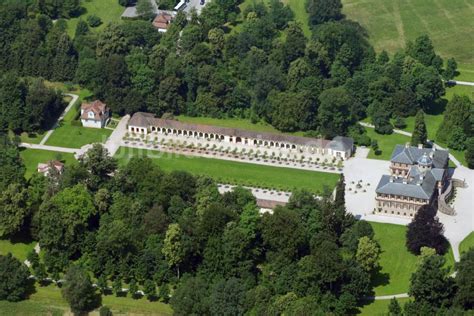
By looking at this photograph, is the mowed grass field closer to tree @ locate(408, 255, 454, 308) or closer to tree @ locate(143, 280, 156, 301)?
Result: tree @ locate(408, 255, 454, 308)

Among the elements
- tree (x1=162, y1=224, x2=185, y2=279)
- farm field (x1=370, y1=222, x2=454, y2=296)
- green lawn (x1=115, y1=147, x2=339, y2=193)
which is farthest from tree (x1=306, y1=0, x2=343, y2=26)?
tree (x1=162, y1=224, x2=185, y2=279)

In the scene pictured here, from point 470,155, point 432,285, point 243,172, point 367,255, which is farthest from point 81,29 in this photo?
point 432,285

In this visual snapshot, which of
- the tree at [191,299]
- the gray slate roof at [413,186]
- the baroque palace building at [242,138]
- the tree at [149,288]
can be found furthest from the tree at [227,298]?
the baroque palace building at [242,138]

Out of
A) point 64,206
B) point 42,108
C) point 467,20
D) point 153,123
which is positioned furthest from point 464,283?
point 467,20

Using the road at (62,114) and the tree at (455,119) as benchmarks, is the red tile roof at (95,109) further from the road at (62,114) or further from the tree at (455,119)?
the tree at (455,119)

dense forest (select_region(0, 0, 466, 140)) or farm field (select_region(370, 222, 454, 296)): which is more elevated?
dense forest (select_region(0, 0, 466, 140))

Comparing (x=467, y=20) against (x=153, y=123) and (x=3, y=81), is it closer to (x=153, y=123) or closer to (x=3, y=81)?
(x=153, y=123)

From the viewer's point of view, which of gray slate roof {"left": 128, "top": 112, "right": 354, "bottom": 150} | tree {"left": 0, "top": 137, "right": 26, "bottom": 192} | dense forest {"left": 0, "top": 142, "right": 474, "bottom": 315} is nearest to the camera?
dense forest {"left": 0, "top": 142, "right": 474, "bottom": 315}
